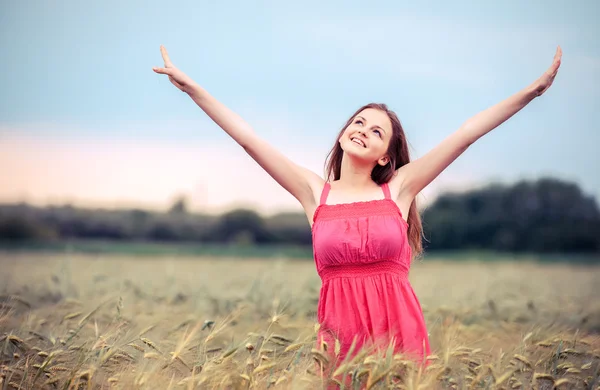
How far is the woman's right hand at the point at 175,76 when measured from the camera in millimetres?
4109

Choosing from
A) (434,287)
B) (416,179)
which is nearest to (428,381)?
(416,179)

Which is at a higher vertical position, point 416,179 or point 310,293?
point 416,179

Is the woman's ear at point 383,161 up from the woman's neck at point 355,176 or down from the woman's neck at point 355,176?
up

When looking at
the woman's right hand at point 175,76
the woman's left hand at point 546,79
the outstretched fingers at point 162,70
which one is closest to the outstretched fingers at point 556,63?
the woman's left hand at point 546,79

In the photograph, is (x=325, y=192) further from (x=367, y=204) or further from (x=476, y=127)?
(x=476, y=127)

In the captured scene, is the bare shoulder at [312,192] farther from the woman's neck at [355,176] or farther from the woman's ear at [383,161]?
the woman's ear at [383,161]

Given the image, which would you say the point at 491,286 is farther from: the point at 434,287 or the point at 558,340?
the point at 558,340

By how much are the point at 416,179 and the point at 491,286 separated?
23.6 feet

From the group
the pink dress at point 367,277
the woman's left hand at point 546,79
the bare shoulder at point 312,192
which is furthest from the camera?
the bare shoulder at point 312,192

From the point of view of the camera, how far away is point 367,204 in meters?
3.93

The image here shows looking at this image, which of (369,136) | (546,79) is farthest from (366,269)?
(546,79)

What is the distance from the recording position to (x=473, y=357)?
154 inches

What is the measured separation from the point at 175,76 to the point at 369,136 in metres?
1.13

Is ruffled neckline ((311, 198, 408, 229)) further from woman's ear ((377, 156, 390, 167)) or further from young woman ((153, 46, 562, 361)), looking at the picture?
woman's ear ((377, 156, 390, 167))
